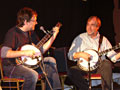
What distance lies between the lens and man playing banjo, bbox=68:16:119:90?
12.5 feet

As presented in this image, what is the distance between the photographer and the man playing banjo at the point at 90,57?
12.5 ft

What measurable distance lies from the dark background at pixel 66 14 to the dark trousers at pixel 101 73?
1341mm

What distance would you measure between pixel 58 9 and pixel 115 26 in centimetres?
142

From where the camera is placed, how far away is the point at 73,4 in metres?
5.66

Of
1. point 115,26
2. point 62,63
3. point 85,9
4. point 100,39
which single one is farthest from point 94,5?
point 62,63

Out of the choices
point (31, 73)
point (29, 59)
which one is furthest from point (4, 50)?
point (31, 73)

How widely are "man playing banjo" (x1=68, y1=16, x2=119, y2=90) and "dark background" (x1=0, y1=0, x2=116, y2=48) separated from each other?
108 cm

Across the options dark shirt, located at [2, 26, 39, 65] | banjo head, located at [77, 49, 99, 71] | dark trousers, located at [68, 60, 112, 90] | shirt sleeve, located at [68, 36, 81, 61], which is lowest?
dark trousers, located at [68, 60, 112, 90]

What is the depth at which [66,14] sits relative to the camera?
5.48m

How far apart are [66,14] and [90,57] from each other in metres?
1.80

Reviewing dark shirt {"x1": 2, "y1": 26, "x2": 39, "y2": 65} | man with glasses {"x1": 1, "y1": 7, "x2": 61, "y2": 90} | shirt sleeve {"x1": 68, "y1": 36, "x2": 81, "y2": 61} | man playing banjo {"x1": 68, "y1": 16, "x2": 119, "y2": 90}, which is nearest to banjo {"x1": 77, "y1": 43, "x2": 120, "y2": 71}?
man playing banjo {"x1": 68, "y1": 16, "x2": 119, "y2": 90}

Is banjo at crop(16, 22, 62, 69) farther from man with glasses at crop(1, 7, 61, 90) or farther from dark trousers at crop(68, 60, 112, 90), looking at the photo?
dark trousers at crop(68, 60, 112, 90)

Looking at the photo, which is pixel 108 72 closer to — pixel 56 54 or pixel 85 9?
pixel 56 54

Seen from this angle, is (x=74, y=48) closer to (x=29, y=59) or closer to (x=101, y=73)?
(x=101, y=73)
